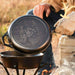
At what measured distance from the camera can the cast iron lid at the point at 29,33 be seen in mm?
2619

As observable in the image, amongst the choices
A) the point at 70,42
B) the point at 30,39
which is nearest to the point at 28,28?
the point at 30,39

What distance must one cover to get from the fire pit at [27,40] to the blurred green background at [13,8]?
6544mm

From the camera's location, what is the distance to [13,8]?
10.3 m

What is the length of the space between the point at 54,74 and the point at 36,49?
572 millimetres

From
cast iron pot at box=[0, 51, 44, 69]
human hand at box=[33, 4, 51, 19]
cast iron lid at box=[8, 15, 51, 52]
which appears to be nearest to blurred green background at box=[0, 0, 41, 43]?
human hand at box=[33, 4, 51, 19]

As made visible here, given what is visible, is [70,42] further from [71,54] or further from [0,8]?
[0,8]

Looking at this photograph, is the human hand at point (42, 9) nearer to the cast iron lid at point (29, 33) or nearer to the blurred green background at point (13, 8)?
the cast iron lid at point (29, 33)

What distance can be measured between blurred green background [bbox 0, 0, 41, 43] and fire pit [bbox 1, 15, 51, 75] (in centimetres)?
654

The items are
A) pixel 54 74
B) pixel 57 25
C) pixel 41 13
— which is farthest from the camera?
pixel 41 13

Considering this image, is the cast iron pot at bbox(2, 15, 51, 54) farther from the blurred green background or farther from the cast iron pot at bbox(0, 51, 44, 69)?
the blurred green background

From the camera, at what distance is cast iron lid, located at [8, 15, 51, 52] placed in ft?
8.59

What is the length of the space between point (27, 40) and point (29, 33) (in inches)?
3.4

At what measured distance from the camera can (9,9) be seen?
10148 mm

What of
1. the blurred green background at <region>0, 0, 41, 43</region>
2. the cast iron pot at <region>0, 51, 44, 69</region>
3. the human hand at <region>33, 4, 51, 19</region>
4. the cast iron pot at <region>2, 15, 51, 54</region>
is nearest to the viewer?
the cast iron pot at <region>0, 51, 44, 69</region>
